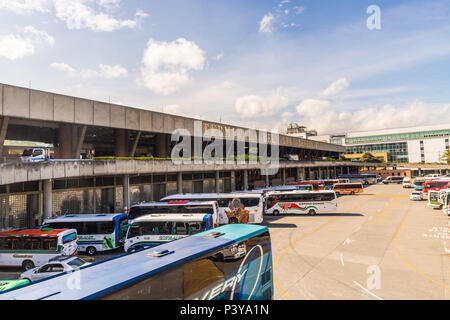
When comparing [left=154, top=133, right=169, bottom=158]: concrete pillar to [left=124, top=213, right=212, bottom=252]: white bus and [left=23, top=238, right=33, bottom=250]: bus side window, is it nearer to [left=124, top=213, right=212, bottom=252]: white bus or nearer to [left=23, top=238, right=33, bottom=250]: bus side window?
[left=124, top=213, right=212, bottom=252]: white bus

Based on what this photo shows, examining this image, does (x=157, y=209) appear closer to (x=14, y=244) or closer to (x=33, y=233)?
(x=33, y=233)

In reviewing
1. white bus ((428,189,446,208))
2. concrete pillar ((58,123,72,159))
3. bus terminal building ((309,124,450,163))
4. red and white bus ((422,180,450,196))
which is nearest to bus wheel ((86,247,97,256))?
concrete pillar ((58,123,72,159))

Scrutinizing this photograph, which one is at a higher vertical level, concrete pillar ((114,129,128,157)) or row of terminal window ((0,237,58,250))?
concrete pillar ((114,129,128,157))

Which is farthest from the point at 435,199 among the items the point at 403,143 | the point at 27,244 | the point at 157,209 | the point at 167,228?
the point at 403,143

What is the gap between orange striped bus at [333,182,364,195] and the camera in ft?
180

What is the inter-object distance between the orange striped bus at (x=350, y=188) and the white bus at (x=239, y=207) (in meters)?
33.7

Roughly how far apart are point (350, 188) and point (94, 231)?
1893 inches

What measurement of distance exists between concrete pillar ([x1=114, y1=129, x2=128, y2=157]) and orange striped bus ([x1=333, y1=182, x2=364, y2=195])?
40.1 m

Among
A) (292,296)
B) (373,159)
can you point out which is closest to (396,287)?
(292,296)

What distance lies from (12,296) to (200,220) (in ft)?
45.2

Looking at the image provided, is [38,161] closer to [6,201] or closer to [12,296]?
[6,201]
